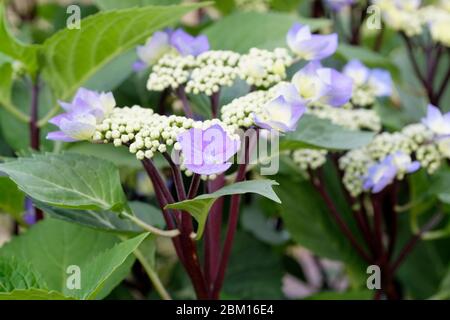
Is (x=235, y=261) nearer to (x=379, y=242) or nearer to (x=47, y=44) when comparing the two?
(x=379, y=242)

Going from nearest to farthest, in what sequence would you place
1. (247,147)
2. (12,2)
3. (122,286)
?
(247,147) → (122,286) → (12,2)

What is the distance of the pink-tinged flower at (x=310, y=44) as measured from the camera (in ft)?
2.18

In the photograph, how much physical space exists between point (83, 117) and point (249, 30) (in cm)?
32

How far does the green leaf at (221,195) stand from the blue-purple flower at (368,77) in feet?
→ 1.01

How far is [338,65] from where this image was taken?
2.83 ft

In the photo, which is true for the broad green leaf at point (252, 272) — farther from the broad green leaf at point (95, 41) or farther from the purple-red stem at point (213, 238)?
the broad green leaf at point (95, 41)

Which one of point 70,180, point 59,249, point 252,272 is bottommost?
point 252,272

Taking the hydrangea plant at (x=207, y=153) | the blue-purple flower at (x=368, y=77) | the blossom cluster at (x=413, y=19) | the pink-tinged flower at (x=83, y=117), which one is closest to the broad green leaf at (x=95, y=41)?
the hydrangea plant at (x=207, y=153)

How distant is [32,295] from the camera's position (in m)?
0.52

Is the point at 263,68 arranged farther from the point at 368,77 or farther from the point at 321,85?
the point at 368,77

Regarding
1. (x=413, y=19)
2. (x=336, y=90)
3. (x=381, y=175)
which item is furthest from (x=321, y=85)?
(x=413, y=19)

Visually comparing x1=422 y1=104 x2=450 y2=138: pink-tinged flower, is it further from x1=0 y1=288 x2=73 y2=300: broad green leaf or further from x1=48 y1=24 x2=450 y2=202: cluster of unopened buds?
x1=0 y1=288 x2=73 y2=300: broad green leaf
